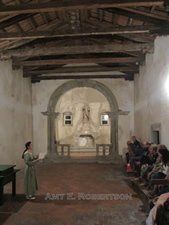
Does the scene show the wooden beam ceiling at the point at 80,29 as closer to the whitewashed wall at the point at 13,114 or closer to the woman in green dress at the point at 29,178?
the whitewashed wall at the point at 13,114

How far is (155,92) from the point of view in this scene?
745cm

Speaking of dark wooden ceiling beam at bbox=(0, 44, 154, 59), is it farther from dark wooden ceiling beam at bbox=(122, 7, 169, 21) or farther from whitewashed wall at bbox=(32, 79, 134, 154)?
whitewashed wall at bbox=(32, 79, 134, 154)

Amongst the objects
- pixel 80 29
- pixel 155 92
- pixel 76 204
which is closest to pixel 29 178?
pixel 76 204

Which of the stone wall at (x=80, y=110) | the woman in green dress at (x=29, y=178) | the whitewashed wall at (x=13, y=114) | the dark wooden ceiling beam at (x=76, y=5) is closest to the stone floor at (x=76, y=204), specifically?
the woman in green dress at (x=29, y=178)

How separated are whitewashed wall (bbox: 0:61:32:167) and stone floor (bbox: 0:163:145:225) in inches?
58.9

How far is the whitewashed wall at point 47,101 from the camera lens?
11.8m

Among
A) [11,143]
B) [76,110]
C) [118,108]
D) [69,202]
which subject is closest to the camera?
[69,202]

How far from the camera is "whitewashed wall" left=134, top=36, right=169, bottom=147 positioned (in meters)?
6.30

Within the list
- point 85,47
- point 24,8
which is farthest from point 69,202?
point 85,47

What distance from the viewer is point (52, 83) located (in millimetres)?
12055

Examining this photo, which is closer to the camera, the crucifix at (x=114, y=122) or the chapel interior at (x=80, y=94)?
the chapel interior at (x=80, y=94)

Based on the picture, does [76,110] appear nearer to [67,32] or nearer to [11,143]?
[11,143]

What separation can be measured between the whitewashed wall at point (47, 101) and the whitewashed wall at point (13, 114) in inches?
26.0

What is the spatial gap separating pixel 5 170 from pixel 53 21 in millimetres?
4838
